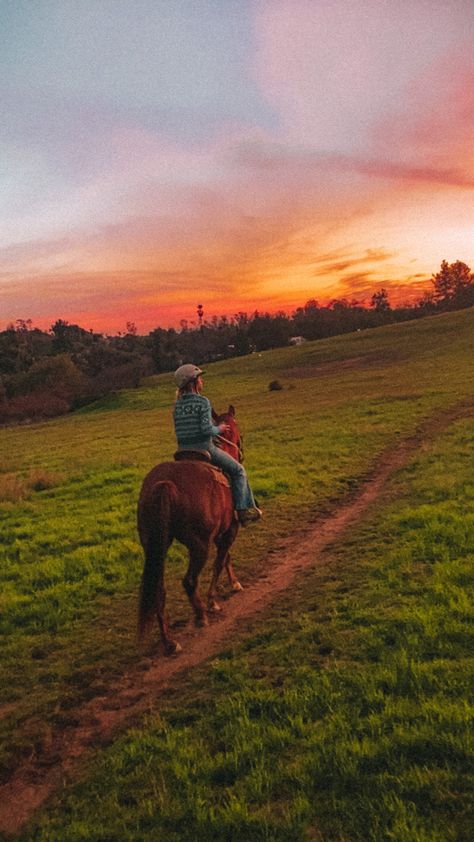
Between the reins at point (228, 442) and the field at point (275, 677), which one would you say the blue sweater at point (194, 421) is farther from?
the field at point (275, 677)

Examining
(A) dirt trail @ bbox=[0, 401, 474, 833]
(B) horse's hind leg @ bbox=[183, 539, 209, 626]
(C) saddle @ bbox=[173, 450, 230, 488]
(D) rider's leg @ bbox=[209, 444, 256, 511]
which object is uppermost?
(C) saddle @ bbox=[173, 450, 230, 488]

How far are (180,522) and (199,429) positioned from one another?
1.83m

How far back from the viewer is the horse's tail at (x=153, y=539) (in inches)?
266

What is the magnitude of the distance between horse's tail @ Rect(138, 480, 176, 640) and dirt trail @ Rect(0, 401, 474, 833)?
64 cm

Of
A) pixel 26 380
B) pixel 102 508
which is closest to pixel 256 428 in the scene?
pixel 102 508

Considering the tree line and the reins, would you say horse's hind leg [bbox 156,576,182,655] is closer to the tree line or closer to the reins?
the reins

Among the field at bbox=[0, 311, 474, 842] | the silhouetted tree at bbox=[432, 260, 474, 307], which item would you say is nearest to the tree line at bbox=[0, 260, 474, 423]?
the silhouetted tree at bbox=[432, 260, 474, 307]

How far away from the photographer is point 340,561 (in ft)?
31.3

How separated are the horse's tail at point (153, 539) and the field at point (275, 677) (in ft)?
2.42

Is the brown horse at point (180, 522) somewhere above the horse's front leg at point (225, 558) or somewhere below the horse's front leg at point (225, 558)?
above

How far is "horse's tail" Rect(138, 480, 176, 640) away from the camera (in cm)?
676

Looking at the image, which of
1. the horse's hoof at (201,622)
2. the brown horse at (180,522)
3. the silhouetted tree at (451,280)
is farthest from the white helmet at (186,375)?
the silhouetted tree at (451,280)

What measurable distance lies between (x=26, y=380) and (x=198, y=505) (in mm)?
92003

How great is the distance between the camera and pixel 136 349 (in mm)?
144875
